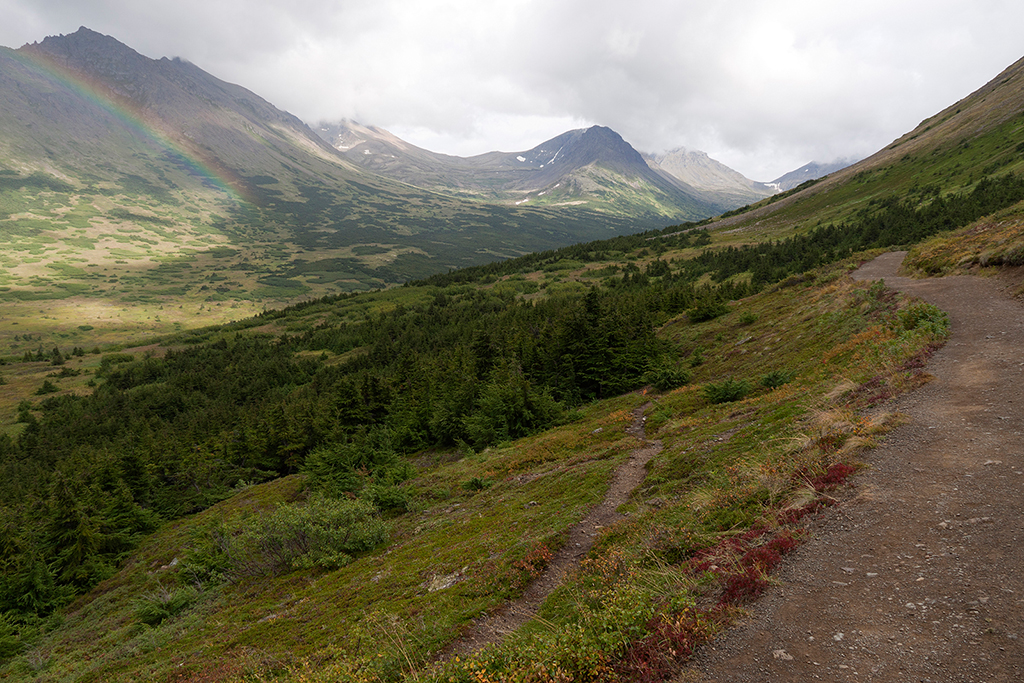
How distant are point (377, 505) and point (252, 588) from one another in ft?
19.2

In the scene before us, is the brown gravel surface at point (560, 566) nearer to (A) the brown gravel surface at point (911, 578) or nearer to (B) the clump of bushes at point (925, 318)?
(A) the brown gravel surface at point (911, 578)

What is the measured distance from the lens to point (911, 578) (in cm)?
568

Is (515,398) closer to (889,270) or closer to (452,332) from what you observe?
(889,270)

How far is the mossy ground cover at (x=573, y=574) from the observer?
6320mm

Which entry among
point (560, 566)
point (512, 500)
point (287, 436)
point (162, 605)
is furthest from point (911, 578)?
point (287, 436)

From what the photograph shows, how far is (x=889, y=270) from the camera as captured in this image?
3198 centimetres

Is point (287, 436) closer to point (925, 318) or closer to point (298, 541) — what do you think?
point (298, 541)

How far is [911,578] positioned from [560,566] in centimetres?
654

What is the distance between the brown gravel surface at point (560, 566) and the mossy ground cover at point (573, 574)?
0.31 metres

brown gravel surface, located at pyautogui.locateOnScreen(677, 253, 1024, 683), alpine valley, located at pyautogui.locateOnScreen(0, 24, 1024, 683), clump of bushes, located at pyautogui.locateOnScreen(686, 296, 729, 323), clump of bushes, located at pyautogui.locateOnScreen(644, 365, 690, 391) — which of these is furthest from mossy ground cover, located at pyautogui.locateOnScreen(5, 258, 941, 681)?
clump of bushes, located at pyautogui.locateOnScreen(686, 296, 729, 323)

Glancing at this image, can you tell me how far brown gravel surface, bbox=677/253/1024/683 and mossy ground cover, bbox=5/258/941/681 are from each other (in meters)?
0.46

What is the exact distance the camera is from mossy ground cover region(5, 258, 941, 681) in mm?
6320

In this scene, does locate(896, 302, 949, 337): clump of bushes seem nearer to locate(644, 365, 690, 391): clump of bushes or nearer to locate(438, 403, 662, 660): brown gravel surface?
locate(438, 403, 662, 660): brown gravel surface

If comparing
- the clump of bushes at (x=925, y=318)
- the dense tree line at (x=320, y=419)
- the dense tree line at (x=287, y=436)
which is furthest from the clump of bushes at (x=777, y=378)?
the dense tree line at (x=287, y=436)
